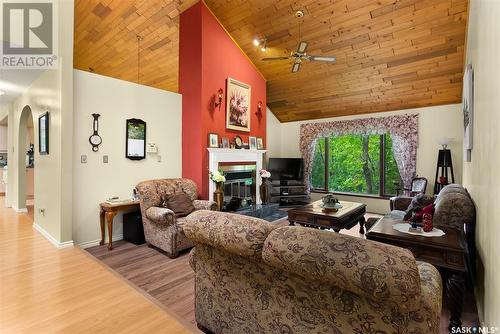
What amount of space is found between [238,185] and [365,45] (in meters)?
3.57

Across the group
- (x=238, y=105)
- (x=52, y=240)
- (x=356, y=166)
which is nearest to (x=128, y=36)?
(x=238, y=105)

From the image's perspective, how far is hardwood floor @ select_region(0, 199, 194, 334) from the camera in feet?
6.21

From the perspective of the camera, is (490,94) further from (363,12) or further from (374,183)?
(374,183)

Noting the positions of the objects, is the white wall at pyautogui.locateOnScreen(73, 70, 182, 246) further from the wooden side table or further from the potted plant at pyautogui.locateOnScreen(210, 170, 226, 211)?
the potted plant at pyautogui.locateOnScreen(210, 170, 226, 211)

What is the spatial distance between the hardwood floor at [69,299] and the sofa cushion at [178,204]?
3.63 ft

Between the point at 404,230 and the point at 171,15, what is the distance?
197 inches

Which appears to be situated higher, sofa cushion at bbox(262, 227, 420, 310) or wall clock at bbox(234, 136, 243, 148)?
wall clock at bbox(234, 136, 243, 148)

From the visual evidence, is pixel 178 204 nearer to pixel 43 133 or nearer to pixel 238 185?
pixel 238 185

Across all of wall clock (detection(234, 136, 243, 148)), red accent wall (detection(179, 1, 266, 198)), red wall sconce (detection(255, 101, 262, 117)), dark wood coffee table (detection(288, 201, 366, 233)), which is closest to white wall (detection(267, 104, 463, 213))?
red wall sconce (detection(255, 101, 262, 117))

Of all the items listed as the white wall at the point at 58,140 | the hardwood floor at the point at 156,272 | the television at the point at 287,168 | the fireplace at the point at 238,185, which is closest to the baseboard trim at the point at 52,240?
the white wall at the point at 58,140

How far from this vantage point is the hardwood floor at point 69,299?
6.21 ft

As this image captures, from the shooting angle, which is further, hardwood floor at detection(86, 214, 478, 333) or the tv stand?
the tv stand

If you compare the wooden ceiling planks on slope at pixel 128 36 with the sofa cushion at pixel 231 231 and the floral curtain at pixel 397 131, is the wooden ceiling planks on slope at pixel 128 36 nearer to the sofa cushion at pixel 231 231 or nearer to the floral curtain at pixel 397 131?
the sofa cushion at pixel 231 231

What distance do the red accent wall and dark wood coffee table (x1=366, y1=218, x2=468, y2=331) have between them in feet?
10.6
